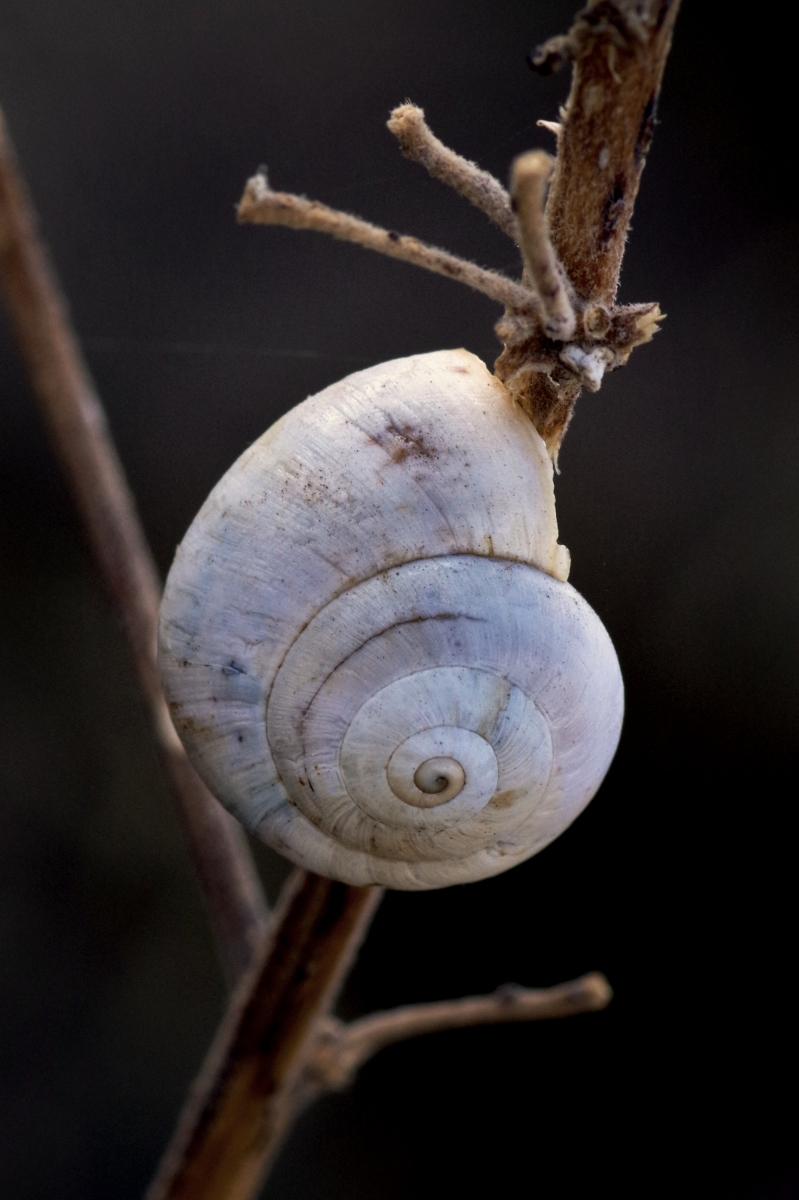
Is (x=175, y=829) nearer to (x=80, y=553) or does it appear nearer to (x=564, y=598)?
(x=80, y=553)

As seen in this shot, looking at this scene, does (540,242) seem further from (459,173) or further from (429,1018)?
(429,1018)

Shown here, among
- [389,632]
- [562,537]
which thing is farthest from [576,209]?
[562,537]

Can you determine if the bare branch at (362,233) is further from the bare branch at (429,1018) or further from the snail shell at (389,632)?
the bare branch at (429,1018)

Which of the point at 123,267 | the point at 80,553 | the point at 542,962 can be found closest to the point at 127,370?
the point at 123,267

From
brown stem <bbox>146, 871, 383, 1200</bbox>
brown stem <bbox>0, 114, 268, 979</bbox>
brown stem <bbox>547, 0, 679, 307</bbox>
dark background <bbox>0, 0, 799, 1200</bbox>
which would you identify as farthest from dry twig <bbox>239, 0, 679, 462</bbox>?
dark background <bbox>0, 0, 799, 1200</bbox>

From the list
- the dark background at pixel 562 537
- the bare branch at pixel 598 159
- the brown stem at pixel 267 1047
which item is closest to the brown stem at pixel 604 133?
the bare branch at pixel 598 159

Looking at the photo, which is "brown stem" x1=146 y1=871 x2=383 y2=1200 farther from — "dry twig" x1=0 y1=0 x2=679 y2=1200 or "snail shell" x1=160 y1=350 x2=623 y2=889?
"snail shell" x1=160 y1=350 x2=623 y2=889
